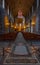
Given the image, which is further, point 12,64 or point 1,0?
point 1,0

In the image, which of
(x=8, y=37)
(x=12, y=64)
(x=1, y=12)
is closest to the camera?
(x=12, y=64)

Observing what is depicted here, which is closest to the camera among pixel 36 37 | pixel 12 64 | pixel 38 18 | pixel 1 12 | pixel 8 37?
pixel 12 64

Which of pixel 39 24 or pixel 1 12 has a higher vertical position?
pixel 1 12

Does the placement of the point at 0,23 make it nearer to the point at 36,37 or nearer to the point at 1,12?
the point at 1,12

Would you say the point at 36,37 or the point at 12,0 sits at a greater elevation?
the point at 12,0

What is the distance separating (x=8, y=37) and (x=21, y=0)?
16.9 meters

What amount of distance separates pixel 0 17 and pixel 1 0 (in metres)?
3.45

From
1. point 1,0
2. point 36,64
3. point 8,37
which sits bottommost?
point 8,37

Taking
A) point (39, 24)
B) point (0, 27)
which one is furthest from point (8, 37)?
point (39, 24)

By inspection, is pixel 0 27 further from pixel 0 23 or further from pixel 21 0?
pixel 21 0

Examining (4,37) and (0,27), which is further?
(0,27)

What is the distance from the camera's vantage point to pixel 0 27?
91.9 ft

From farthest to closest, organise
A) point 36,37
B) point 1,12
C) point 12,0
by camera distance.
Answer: point 12,0
point 1,12
point 36,37

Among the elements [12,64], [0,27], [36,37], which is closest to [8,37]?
[36,37]
